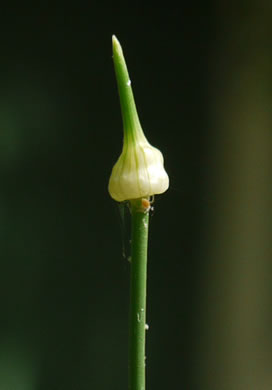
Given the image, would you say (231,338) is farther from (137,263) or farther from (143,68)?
(137,263)

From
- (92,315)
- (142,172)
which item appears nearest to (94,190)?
(92,315)

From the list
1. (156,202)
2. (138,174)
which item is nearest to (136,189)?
(138,174)

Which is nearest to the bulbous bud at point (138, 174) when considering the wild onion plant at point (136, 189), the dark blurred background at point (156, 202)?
the wild onion plant at point (136, 189)

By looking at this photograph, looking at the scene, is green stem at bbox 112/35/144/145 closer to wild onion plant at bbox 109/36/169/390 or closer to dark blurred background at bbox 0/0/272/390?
wild onion plant at bbox 109/36/169/390

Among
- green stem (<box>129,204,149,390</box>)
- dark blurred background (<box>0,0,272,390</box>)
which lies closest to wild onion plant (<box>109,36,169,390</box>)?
green stem (<box>129,204,149,390</box>)

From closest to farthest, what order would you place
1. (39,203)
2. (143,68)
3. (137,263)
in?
1. (137,263)
2. (39,203)
3. (143,68)

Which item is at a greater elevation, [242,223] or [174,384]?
[242,223]
